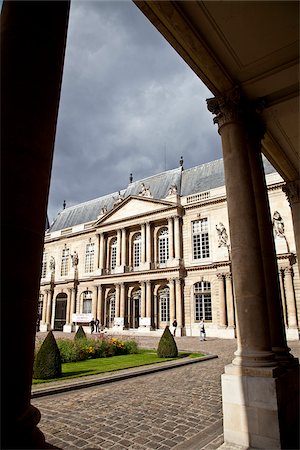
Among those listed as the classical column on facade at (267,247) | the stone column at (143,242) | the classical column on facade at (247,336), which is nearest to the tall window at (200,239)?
the stone column at (143,242)

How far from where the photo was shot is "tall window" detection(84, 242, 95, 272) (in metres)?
34.6

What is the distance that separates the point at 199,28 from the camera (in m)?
4.50

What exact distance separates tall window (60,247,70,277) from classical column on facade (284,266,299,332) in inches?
970

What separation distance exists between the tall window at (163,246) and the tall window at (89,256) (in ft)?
29.3

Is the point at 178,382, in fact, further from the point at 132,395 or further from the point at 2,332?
the point at 2,332

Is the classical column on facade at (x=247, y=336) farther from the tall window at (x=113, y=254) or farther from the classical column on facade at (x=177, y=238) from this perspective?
the tall window at (x=113, y=254)

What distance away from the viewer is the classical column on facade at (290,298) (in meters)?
20.0

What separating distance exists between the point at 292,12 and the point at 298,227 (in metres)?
6.49

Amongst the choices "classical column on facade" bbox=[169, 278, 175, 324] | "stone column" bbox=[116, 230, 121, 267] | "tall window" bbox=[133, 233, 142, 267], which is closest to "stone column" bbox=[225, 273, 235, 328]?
"classical column on facade" bbox=[169, 278, 175, 324]

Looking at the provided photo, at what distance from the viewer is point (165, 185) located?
32.3 metres

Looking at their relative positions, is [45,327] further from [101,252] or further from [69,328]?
[101,252]

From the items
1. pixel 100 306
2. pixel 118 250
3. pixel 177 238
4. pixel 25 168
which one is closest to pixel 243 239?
pixel 25 168

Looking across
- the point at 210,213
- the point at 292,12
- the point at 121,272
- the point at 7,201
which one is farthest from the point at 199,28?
the point at 121,272

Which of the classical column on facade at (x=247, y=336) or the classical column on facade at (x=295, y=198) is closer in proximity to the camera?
the classical column on facade at (x=247, y=336)
